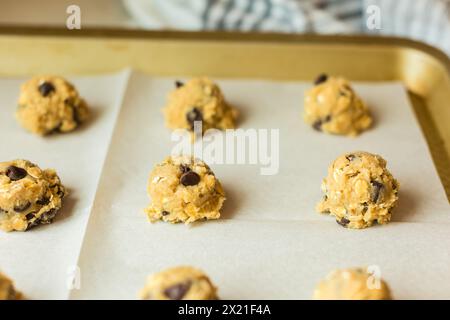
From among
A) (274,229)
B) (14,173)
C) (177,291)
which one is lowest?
(177,291)

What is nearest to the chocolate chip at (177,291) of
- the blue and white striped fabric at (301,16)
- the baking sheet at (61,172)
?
the baking sheet at (61,172)

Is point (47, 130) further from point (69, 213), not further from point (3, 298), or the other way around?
point (3, 298)

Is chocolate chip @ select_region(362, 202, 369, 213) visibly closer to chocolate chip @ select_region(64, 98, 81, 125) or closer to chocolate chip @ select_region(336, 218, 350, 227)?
chocolate chip @ select_region(336, 218, 350, 227)

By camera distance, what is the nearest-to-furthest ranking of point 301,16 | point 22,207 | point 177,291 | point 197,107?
point 177,291
point 22,207
point 197,107
point 301,16

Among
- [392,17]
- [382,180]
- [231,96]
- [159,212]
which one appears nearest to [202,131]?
[231,96]

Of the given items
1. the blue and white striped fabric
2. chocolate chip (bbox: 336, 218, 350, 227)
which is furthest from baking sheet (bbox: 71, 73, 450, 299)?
the blue and white striped fabric

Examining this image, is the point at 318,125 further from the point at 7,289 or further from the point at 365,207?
the point at 7,289

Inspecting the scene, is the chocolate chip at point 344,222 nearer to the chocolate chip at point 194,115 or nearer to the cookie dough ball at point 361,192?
the cookie dough ball at point 361,192

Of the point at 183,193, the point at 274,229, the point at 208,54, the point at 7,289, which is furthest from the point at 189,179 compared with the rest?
the point at 208,54
